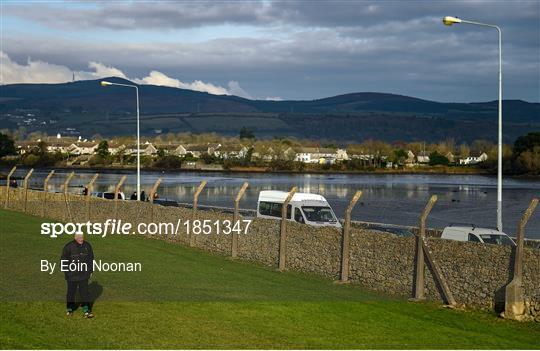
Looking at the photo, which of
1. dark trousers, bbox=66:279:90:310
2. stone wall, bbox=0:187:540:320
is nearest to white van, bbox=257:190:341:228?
stone wall, bbox=0:187:540:320

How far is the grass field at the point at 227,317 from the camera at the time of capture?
13.2 meters

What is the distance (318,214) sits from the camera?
29.2 m

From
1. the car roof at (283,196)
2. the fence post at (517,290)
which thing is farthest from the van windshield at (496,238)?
the car roof at (283,196)

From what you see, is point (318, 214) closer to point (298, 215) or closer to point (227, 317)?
point (298, 215)

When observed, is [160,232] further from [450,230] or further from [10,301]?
[10,301]

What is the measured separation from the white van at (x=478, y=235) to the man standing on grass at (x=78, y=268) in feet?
36.8

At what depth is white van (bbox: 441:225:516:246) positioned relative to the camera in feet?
72.8

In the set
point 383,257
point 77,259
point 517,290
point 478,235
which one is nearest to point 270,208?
point 478,235

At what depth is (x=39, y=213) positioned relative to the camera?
42.8 metres

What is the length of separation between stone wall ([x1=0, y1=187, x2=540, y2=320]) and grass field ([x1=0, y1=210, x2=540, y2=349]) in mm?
510

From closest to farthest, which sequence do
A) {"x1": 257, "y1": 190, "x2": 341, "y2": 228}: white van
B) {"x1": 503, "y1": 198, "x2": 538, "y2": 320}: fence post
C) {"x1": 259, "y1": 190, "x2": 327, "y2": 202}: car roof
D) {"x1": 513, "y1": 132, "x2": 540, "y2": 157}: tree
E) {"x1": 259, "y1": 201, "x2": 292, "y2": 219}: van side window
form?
1. {"x1": 503, "y1": 198, "x2": 538, "y2": 320}: fence post
2. {"x1": 257, "y1": 190, "x2": 341, "y2": 228}: white van
3. {"x1": 259, "y1": 190, "x2": 327, "y2": 202}: car roof
4. {"x1": 259, "y1": 201, "x2": 292, "y2": 219}: van side window
5. {"x1": 513, "y1": 132, "x2": 540, "y2": 157}: tree

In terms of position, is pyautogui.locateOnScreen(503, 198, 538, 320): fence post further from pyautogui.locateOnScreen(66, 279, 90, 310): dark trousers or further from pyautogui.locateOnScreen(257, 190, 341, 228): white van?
pyautogui.locateOnScreen(257, 190, 341, 228): white van

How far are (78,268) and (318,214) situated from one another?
15685 mm

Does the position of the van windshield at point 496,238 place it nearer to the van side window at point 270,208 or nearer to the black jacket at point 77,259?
the van side window at point 270,208
